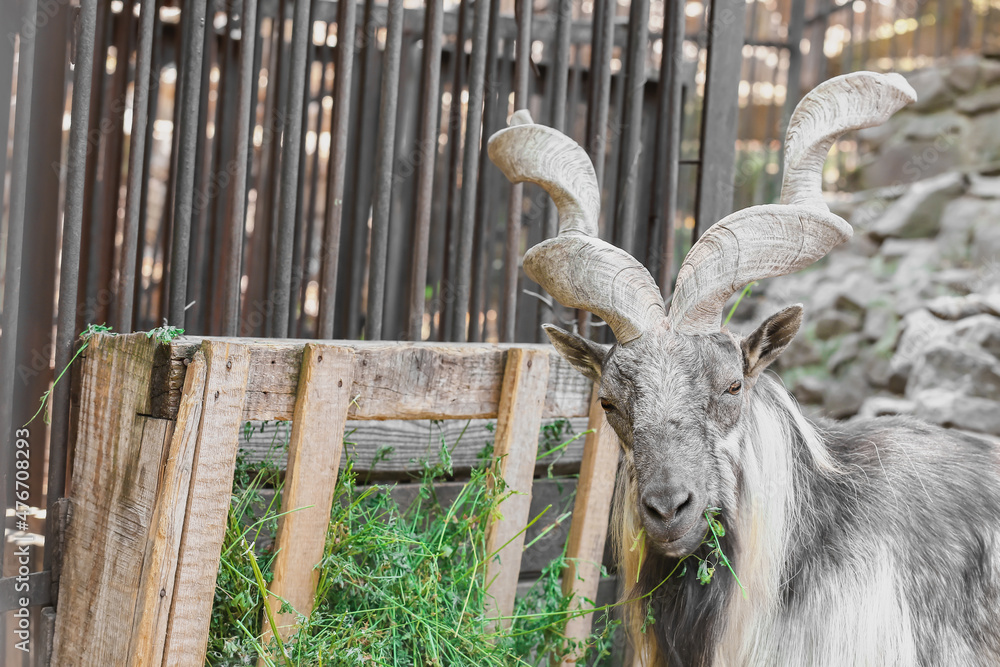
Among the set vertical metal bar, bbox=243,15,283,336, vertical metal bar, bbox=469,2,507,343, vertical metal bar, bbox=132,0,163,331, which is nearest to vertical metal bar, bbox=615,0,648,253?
vertical metal bar, bbox=469,2,507,343

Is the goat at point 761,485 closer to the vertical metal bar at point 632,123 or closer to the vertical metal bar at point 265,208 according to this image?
the vertical metal bar at point 632,123

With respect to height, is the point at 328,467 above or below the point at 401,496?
above

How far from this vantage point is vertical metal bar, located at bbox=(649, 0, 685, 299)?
405cm

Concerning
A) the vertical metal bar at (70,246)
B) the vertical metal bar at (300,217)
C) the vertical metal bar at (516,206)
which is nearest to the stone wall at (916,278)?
the vertical metal bar at (516,206)

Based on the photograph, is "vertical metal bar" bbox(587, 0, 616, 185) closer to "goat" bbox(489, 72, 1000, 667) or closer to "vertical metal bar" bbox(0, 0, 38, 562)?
"goat" bbox(489, 72, 1000, 667)

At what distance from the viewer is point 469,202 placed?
12.0 feet

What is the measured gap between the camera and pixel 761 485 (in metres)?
2.68

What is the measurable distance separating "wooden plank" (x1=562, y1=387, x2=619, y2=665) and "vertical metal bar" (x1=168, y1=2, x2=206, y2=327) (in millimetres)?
1662

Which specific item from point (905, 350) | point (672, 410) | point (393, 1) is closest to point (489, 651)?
point (672, 410)

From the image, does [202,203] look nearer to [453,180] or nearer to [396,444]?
[453,180]

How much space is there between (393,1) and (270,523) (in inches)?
82.2

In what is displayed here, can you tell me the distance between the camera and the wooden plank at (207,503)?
7.66ft

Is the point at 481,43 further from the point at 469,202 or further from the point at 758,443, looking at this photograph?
the point at 758,443

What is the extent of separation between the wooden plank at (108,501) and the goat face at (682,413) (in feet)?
4.45
